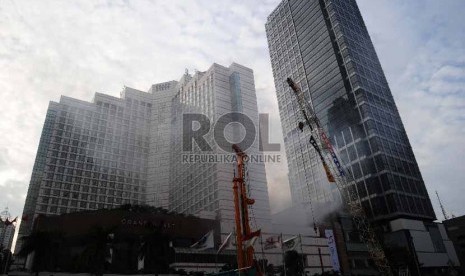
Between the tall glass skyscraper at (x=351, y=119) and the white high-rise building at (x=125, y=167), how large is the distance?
29971 millimetres

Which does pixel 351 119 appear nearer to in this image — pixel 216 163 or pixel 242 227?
pixel 216 163

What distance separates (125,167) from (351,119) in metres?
118

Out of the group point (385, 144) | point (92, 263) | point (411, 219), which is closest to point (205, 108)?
point (385, 144)

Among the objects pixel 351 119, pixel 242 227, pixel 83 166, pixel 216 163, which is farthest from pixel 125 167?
pixel 242 227

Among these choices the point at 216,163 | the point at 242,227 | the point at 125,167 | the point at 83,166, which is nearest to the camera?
the point at 242,227

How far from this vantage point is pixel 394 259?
353 ft

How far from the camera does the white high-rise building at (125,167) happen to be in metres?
161

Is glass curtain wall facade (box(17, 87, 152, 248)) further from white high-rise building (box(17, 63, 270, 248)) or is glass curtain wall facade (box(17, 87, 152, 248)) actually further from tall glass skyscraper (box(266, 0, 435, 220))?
tall glass skyscraper (box(266, 0, 435, 220))

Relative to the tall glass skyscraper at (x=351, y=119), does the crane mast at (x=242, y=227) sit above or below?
below

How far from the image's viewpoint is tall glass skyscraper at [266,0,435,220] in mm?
142250

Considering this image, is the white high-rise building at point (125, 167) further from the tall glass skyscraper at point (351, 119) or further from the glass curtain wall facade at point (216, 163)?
the tall glass skyscraper at point (351, 119)

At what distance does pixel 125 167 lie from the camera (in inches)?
7589

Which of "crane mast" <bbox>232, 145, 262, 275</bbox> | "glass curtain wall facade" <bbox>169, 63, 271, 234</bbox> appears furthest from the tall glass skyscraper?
"crane mast" <bbox>232, 145, 262, 275</bbox>

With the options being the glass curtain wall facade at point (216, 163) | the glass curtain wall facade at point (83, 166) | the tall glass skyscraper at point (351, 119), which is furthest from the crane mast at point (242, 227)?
the glass curtain wall facade at point (83, 166)
